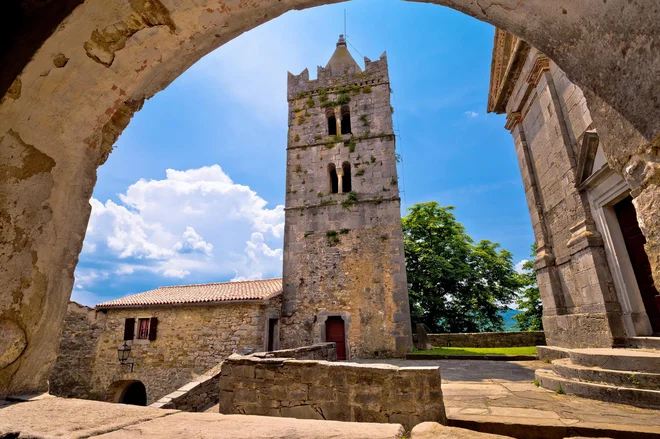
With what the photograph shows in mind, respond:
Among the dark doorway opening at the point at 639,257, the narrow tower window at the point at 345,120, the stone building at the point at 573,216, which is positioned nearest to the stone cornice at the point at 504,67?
the stone building at the point at 573,216

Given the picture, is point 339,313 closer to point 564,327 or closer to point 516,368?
point 516,368

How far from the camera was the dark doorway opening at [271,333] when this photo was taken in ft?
44.7

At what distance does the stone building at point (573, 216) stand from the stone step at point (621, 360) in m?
1.18

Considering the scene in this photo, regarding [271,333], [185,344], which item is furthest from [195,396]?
[185,344]

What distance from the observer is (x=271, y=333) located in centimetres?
1384

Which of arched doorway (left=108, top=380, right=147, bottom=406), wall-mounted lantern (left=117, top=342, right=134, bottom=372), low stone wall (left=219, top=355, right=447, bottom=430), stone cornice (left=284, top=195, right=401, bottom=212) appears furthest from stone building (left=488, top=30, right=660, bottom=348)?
arched doorway (left=108, top=380, right=147, bottom=406)

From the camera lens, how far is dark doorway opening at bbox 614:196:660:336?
16.8 ft

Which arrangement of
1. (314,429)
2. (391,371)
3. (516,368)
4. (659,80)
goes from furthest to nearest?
(516,368)
(391,371)
(314,429)
(659,80)

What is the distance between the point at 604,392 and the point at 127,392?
59.6 ft

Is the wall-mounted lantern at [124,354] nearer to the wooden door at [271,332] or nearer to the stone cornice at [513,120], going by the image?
the wooden door at [271,332]

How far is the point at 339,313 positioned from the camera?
13961 mm

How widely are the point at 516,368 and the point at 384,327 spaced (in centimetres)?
586

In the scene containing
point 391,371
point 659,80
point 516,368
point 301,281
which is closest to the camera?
point 659,80

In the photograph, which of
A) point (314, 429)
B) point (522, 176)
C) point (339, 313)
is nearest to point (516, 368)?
point (522, 176)
